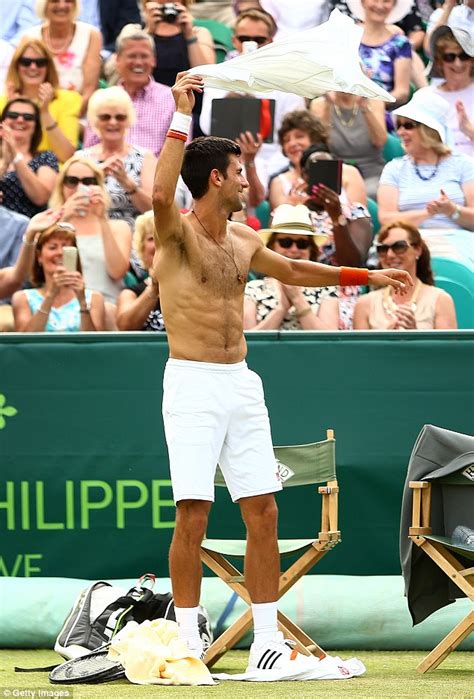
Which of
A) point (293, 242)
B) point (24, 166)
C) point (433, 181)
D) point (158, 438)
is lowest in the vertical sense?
point (158, 438)

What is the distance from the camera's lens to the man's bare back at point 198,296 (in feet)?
16.0

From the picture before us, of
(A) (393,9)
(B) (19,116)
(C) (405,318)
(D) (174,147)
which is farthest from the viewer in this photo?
(A) (393,9)

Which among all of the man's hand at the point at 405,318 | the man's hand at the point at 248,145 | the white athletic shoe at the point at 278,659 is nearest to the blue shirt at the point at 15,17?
the man's hand at the point at 248,145

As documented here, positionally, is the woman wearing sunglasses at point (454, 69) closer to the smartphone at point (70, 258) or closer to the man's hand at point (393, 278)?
the smartphone at point (70, 258)

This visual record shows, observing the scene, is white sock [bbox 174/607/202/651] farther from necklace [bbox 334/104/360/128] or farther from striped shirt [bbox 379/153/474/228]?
necklace [bbox 334/104/360/128]

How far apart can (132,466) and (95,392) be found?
1.45ft

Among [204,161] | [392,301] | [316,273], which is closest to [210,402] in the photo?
[316,273]

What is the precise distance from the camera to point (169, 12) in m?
9.03

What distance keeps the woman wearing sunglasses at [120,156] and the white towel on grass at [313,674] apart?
4.17 m

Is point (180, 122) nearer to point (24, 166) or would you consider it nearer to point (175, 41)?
point (24, 166)

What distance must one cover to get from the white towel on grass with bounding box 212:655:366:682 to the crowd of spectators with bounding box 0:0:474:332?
2707 mm

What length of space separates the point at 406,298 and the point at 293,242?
77cm

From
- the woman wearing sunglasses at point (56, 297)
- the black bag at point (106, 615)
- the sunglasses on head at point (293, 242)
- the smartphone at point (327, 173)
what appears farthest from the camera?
the smartphone at point (327, 173)

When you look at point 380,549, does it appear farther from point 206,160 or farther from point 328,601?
point 206,160
